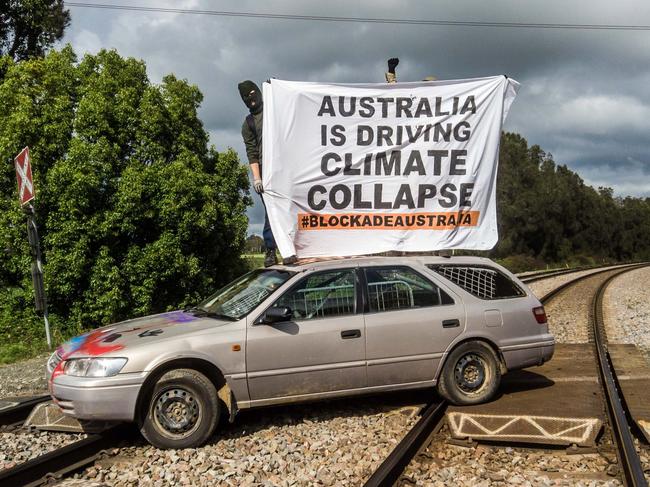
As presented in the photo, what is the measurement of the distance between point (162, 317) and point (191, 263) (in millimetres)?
7275

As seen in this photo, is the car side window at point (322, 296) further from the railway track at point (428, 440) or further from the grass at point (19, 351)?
the grass at point (19, 351)

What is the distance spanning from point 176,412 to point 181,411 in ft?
0.14

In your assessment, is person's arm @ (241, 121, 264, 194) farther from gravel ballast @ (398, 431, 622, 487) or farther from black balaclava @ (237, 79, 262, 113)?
gravel ballast @ (398, 431, 622, 487)

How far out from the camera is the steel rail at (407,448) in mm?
4223

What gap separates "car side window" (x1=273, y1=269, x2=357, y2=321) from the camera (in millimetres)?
5762

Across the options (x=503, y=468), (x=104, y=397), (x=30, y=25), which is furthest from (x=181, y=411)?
(x=30, y=25)

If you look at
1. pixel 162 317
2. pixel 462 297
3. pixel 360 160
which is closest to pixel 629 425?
pixel 462 297

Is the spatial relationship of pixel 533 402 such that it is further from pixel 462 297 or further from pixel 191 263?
pixel 191 263

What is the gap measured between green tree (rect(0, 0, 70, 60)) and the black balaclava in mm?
19119

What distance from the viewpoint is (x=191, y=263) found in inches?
526

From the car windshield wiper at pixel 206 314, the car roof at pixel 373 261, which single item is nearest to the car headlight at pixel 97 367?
the car windshield wiper at pixel 206 314

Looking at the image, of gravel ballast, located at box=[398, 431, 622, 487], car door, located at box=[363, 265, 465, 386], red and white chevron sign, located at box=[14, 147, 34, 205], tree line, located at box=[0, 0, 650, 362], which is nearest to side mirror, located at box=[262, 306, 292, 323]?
car door, located at box=[363, 265, 465, 386]

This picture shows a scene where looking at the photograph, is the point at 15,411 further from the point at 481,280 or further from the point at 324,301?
the point at 481,280

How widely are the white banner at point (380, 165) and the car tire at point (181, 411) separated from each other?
1.92 m
